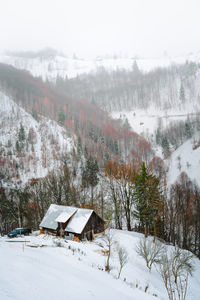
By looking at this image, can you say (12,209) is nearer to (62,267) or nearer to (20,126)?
(62,267)

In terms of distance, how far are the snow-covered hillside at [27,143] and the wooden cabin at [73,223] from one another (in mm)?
42736

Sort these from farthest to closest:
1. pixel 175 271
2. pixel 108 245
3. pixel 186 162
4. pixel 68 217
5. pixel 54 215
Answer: pixel 186 162 < pixel 54 215 < pixel 68 217 < pixel 108 245 < pixel 175 271

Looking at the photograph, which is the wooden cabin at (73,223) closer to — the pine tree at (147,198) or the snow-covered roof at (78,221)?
the snow-covered roof at (78,221)

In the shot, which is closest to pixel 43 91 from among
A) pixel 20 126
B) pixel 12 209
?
pixel 20 126

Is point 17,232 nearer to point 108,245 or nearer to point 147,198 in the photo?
point 108,245

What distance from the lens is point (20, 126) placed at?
84.2 m

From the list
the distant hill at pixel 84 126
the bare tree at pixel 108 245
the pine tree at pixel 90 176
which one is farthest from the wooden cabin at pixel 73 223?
the distant hill at pixel 84 126

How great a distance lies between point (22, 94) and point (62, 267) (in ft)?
415

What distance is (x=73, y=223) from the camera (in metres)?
26.0

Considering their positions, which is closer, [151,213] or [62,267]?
[62,267]

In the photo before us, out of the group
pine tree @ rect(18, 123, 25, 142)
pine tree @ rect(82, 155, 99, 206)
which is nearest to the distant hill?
pine tree @ rect(82, 155, 99, 206)

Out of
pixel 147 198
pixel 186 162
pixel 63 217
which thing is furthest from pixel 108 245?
pixel 186 162

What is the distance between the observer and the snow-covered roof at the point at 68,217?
25.4m

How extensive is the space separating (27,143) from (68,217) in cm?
6096
